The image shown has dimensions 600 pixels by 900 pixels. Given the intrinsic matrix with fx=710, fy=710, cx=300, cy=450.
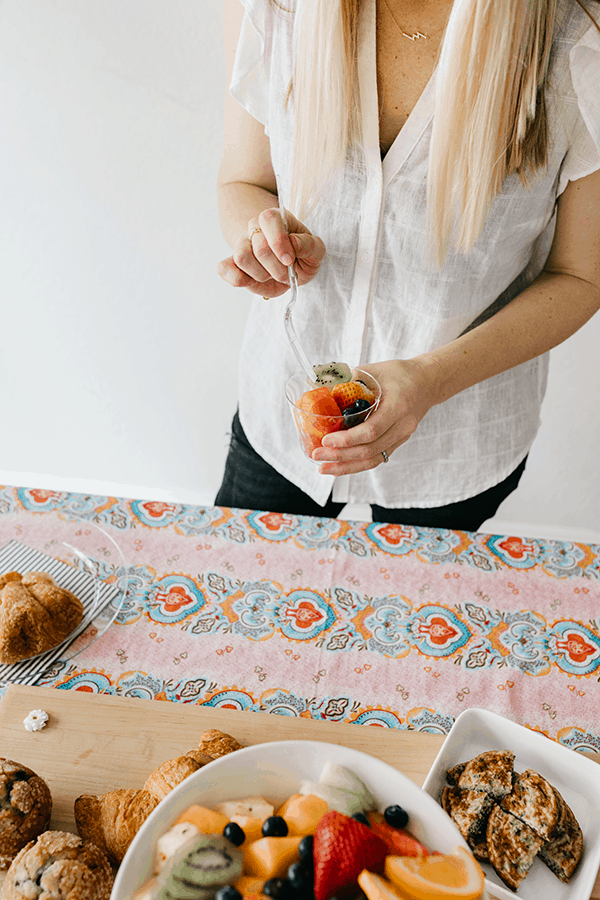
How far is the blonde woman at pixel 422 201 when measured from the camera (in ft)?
2.82

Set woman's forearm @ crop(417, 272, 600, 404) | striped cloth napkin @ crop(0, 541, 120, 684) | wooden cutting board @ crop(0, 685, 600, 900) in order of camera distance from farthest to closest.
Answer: woman's forearm @ crop(417, 272, 600, 404) < striped cloth napkin @ crop(0, 541, 120, 684) < wooden cutting board @ crop(0, 685, 600, 900)

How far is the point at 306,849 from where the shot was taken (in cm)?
47

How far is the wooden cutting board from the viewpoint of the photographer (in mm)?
736

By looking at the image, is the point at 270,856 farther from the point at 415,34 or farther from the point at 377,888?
the point at 415,34

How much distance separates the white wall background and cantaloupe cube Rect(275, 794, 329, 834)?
143cm

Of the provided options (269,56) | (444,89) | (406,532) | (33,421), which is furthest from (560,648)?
(33,421)

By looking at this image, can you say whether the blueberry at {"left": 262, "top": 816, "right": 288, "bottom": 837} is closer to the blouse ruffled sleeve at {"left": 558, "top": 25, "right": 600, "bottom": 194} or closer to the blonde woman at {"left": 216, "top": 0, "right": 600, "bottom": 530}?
the blonde woman at {"left": 216, "top": 0, "right": 600, "bottom": 530}

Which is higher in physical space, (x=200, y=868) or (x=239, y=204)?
Answer: (x=239, y=204)

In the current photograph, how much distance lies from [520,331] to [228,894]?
81 centimetres

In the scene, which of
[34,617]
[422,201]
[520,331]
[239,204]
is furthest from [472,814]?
[239,204]

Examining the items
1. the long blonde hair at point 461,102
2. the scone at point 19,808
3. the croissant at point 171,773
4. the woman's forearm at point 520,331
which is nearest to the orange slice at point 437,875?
the croissant at point 171,773

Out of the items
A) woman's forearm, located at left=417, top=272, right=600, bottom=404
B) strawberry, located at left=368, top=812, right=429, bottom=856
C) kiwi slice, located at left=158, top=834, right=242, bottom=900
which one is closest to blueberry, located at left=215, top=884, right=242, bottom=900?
kiwi slice, located at left=158, top=834, right=242, bottom=900

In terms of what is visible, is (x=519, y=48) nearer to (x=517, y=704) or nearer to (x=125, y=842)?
(x=517, y=704)

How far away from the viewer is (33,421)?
2143mm
